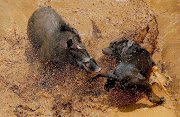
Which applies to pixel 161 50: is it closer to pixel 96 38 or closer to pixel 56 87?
pixel 96 38

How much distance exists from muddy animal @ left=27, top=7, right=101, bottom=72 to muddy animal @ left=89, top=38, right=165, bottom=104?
18.3 inches

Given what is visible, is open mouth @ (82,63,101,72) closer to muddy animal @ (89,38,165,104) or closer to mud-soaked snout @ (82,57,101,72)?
mud-soaked snout @ (82,57,101,72)

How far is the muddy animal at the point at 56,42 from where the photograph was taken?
4.55m

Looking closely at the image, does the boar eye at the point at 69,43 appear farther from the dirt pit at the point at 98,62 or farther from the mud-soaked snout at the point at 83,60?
the dirt pit at the point at 98,62

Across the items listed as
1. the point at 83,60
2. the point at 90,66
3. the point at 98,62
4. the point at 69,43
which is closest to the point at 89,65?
the point at 90,66

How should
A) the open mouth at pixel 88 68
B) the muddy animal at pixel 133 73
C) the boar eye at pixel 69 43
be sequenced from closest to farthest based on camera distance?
the muddy animal at pixel 133 73
the open mouth at pixel 88 68
the boar eye at pixel 69 43

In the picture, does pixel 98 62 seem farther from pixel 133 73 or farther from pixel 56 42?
pixel 133 73

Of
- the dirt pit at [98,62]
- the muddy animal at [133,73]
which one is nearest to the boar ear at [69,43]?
the dirt pit at [98,62]

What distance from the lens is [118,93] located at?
452 cm

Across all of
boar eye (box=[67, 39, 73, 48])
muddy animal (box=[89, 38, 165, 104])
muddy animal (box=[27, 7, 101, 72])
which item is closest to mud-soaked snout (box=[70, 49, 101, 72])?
muddy animal (box=[27, 7, 101, 72])

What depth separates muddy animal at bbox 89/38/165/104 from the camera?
4.00 meters

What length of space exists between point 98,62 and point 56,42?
125 cm

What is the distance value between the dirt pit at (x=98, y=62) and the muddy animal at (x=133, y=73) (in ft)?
1.02

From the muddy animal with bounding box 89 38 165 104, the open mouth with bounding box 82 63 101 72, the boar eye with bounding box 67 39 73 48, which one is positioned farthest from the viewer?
the boar eye with bounding box 67 39 73 48
